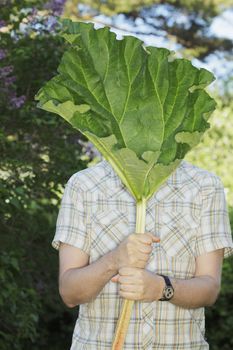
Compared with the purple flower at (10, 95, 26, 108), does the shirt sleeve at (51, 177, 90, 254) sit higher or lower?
lower

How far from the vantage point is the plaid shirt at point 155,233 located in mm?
2670

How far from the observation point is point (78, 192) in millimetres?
2744

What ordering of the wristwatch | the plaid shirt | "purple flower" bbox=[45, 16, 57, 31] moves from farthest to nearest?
"purple flower" bbox=[45, 16, 57, 31] → the plaid shirt → the wristwatch

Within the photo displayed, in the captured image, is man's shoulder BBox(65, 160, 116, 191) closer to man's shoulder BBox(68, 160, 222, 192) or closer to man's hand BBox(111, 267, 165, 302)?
man's shoulder BBox(68, 160, 222, 192)

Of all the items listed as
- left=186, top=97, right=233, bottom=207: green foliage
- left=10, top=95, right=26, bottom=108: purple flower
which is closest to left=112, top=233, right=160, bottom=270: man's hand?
left=10, top=95, right=26, bottom=108: purple flower

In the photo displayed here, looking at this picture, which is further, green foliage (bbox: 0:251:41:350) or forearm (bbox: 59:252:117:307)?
green foliage (bbox: 0:251:41:350)

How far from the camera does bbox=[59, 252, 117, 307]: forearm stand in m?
2.52

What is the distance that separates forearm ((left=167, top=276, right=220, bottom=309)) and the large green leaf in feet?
1.30

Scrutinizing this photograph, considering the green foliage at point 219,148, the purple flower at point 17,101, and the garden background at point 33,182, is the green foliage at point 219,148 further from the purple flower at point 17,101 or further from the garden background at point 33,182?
the purple flower at point 17,101

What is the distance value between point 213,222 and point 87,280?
0.43 metres

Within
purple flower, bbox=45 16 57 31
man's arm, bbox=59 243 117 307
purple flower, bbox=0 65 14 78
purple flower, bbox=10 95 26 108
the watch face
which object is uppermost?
purple flower, bbox=45 16 57 31

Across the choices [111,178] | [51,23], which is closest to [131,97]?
[111,178]

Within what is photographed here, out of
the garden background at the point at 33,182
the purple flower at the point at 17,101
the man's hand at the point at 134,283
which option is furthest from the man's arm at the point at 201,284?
the purple flower at the point at 17,101

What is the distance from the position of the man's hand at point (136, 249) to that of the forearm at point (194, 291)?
8.2 inches
